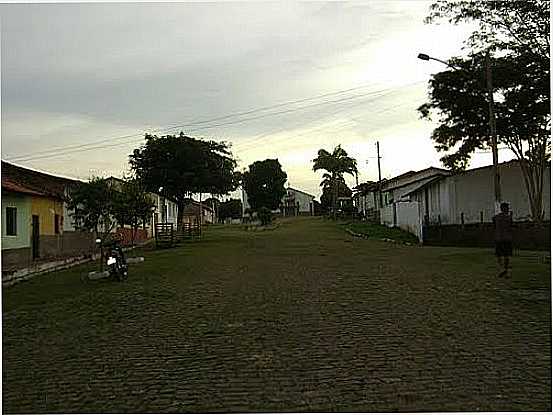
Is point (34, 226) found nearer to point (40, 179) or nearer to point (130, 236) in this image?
point (40, 179)

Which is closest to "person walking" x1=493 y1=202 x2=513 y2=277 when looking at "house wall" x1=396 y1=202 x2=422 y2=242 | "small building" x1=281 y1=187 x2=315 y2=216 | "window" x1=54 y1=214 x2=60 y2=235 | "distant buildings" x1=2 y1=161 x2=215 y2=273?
"distant buildings" x1=2 y1=161 x2=215 y2=273

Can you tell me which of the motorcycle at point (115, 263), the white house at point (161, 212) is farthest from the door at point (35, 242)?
the white house at point (161, 212)

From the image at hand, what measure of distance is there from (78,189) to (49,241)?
2595 millimetres

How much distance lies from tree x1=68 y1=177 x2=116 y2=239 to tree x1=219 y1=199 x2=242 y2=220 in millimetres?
66617

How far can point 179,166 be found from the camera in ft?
123

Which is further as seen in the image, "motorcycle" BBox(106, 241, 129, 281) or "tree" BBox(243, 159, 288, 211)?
"tree" BBox(243, 159, 288, 211)

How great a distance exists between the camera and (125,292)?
1415 centimetres

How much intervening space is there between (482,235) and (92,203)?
1412 cm

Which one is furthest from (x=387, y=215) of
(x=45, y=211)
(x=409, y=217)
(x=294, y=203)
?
(x=294, y=203)

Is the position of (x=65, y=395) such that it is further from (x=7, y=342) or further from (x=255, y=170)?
(x=255, y=170)

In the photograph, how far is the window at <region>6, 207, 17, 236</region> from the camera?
22.5 meters

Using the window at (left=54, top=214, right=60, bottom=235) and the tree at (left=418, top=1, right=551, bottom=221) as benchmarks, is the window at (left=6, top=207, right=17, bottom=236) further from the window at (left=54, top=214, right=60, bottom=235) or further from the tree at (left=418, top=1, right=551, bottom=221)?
the tree at (left=418, top=1, right=551, bottom=221)

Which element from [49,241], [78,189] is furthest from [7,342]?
[78,189]

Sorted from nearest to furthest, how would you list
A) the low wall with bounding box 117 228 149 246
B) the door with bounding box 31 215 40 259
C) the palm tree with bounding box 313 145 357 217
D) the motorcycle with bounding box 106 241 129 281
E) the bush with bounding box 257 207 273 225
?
the motorcycle with bounding box 106 241 129 281
the door with bounding box 31 215 40 259
the low wall with bounding box 117 228 149 246
the bush with bounding box 257 207 273 225
the palm tree with bounding box 313 145 357 217
